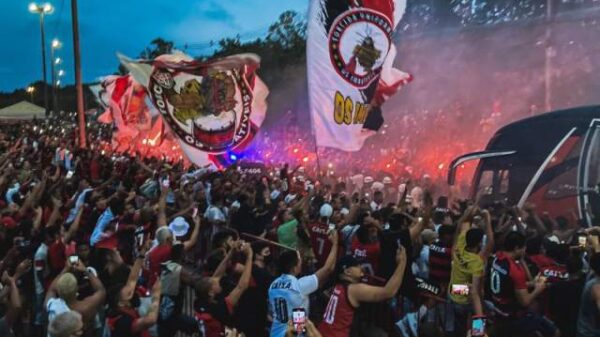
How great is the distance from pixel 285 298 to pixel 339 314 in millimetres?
449

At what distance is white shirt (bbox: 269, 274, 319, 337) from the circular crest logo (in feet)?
22.0

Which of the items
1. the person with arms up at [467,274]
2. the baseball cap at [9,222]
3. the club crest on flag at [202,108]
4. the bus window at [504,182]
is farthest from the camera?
the club crest on flag at [202,108]

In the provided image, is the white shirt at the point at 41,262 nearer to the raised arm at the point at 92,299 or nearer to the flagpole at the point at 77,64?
the raised arm at the point at 92,299

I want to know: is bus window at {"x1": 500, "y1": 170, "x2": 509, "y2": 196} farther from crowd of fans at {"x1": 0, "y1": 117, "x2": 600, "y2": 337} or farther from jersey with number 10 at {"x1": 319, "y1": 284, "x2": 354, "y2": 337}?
jersey with number 10 at {"x1": 319, "y1": 284, "x2": 354, "y2": 337}

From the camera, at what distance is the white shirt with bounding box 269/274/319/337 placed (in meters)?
5.19

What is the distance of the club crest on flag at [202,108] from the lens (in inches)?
579

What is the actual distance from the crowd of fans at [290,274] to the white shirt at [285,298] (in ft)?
0.04

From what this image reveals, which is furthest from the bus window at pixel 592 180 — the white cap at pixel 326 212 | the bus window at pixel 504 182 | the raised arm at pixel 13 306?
the raised arm at pixel 13 306

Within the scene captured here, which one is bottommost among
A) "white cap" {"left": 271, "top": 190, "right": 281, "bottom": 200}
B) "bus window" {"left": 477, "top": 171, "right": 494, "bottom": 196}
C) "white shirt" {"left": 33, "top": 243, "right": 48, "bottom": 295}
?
"white shirt" {"left": 33, "top": 243, "right": 48, "bottom": 295}

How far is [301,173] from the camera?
18.1 m

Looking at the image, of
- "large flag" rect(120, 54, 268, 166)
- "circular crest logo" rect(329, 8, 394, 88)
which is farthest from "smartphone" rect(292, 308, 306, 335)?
"large flag" rect(120, 54, 268, 166)

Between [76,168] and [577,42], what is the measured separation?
56.1ft

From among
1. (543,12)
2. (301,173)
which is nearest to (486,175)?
(301,173)

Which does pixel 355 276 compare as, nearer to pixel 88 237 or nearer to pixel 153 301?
pixel 153 301
